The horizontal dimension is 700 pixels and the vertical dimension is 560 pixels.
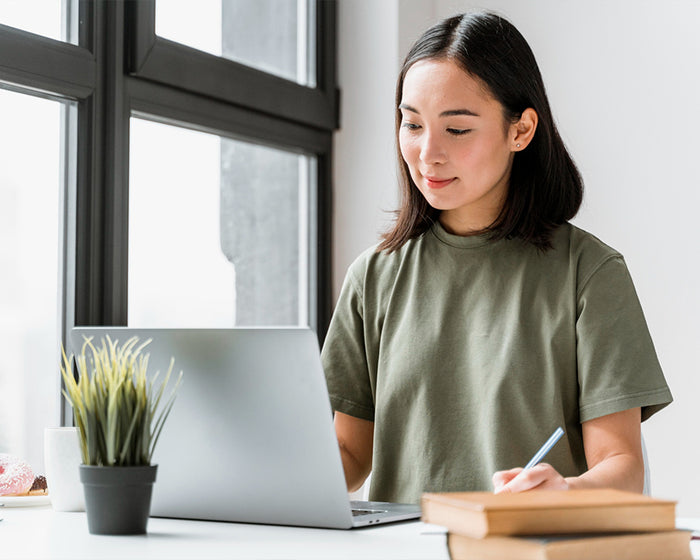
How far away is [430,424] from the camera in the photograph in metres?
1.48

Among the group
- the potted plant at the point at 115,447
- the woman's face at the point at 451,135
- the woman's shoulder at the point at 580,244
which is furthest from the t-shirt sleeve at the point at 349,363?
the potted plant at the point at 115,447

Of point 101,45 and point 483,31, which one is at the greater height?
point 101,45

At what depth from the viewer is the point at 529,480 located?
1048 millimetres

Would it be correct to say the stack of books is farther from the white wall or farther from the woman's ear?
the white wall

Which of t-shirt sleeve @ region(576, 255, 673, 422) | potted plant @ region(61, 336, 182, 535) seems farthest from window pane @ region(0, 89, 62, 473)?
t-shirt sleeve @ region(576, 255, 673, 422)

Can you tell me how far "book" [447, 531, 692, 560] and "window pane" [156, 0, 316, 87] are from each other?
1.58 meters

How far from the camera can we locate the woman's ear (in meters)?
1.47

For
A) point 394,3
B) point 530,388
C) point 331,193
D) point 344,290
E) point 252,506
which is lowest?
point 252,506

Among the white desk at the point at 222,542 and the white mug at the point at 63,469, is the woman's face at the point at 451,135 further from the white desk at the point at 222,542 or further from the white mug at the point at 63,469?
the white mug at the point at 63,469

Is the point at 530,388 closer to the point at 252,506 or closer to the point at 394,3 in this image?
the point at 252,506

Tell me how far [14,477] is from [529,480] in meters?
0.84

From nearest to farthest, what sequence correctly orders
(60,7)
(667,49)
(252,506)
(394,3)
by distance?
1. (252,506)
2. (60,7)
3. (667,49)
4. (394,3)

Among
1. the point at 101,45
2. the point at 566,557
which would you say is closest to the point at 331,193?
the point at 101,45

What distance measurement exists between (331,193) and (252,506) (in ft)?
5.12
